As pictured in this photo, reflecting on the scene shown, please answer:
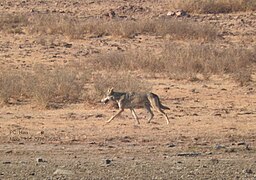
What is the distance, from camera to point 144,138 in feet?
40.4

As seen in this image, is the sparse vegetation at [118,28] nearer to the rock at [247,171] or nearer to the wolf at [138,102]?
the wolf at [138,102]

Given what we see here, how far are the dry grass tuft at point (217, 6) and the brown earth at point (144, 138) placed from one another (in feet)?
47.7

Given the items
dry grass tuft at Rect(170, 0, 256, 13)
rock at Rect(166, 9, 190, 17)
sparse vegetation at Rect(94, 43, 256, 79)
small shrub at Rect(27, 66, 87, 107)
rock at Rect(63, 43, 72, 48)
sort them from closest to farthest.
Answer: small shrub at Rect(27, 66, 87, 107) → sparse vegetation at Rect(94, 43, 256, 79) → rock at Rect(63, 43, 72, 48) → rock at Rect(166, 9, 190, 17) → dry grass tuft at Rect(170, 0, 256, 13)

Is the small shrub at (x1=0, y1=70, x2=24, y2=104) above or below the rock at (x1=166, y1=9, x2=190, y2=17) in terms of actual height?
above

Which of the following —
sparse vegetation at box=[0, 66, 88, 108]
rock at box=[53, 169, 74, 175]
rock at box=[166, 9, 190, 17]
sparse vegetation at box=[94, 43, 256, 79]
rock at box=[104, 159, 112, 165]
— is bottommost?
rock at box=[166, 9, 190, 17]

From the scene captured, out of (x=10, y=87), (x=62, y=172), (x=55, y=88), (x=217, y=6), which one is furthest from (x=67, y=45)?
(x=62, y=172)

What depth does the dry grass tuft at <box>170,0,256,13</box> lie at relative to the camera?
1337 inches

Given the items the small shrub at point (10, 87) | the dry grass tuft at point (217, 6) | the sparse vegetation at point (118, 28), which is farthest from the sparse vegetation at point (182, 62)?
the dry grass tuft at point (217, 6)

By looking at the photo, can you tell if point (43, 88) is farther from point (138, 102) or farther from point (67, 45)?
point (67, 45)

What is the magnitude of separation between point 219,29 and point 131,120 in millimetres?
15388

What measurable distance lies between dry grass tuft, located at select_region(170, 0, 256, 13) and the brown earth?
47.7 feet

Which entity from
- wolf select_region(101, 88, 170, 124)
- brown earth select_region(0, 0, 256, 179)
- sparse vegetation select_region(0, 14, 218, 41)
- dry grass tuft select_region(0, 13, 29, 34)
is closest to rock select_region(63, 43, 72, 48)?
sparse vegetation select_region(0, 14, 218, 41)

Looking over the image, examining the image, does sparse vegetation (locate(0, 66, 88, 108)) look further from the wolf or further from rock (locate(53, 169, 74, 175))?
rock (locate(53, 169, 74, 175))

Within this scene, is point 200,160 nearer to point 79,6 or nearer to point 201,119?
point 201,119
